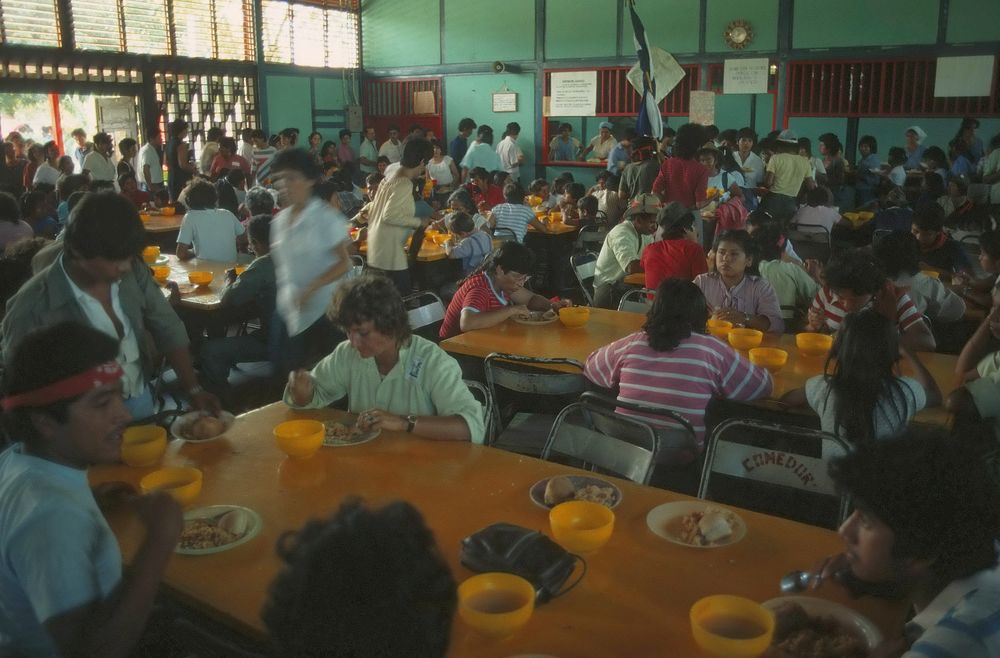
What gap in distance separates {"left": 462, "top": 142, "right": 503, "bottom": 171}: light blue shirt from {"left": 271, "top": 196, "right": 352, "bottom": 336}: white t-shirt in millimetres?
7841

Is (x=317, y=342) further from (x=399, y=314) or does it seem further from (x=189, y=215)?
(x=189, y=215)

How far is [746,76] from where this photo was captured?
12.5m

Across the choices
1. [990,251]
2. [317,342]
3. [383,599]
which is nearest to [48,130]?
[317,342]

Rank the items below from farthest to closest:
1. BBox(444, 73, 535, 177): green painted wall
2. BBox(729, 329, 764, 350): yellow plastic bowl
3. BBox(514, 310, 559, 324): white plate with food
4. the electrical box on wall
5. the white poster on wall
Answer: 1. the electrical box on wall
2. BBox(444, 73, 535, 177): green painted wall
3. the white poster on wall
4. BBox(514, 310, 559, 324): white plate with food
5. BBox(729, 329, 764, 350): yellow plastic bowl

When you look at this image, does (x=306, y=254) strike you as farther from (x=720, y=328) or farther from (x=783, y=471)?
(x=783, y=471)

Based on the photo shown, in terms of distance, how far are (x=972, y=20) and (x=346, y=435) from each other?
11.3 meters

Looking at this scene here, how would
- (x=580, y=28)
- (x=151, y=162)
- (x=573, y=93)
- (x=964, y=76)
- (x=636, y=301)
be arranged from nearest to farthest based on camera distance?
(x=636, y=301) → (x=151, y=162) → (x=964, y=76) → (x=580, y=28) → (x=573, y=93)

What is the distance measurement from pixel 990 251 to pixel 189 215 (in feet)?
18.1

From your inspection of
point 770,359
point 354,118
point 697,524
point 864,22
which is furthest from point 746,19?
point 697,524

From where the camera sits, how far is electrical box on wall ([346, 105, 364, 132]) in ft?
53.3

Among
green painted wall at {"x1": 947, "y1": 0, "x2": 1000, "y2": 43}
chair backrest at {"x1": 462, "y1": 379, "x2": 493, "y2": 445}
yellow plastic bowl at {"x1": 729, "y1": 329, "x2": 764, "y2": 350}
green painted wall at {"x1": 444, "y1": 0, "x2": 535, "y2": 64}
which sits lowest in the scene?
chair backrest at {"x1": 462, "y1": 379, "x2": 493, "y2": 445}

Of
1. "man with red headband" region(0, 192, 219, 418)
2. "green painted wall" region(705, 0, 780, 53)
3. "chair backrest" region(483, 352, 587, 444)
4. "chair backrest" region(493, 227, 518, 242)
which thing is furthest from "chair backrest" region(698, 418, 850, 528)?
"green painted wall" region(705, 0, 780, 53)

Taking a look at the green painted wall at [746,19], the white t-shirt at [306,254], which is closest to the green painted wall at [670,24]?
the green painted wall at [746,19]

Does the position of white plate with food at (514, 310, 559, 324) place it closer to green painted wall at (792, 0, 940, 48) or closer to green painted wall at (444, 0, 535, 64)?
green painted wall at (792, 0, 940, 48)
